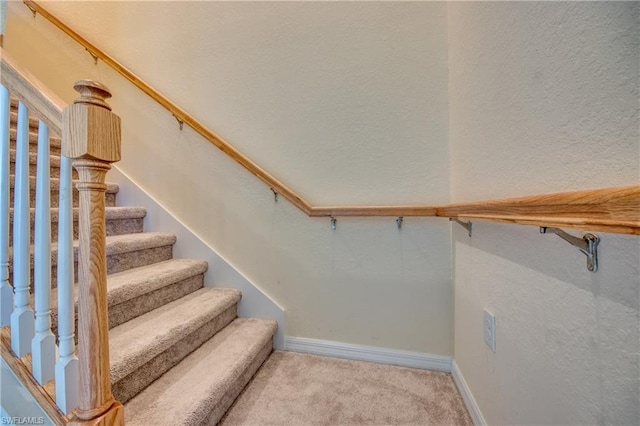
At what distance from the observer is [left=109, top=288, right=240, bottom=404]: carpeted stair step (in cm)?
97

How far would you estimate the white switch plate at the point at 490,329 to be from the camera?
0.94 m

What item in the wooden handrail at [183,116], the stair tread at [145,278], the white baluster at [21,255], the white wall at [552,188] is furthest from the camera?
the wooden handrail at [183,116]

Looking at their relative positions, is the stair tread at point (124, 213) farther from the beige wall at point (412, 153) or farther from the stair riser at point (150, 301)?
the stair riser at point (150, 301)

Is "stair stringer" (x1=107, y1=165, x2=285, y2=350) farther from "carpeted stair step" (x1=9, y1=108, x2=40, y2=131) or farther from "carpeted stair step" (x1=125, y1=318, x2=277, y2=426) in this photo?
"carpeted stair step" (x1=9, y1=108, x2=40, y2=131)

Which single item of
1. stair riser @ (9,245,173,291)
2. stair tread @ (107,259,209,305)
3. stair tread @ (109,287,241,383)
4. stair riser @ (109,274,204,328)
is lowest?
stair tread @ (109,287,241,383)

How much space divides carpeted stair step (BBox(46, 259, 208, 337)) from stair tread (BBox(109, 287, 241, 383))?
0.04 metres

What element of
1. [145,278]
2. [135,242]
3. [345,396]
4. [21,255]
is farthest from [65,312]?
[345,396]


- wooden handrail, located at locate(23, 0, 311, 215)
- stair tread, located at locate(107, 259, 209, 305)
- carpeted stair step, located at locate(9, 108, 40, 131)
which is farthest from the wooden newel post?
carpeted stair step, located at locate(9, 108, 40, 131)

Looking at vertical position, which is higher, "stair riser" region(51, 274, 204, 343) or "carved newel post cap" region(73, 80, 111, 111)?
"carved newel post cap" region(73, 80, 111, 111)

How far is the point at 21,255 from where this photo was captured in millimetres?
757

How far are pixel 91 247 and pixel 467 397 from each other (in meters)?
1.48

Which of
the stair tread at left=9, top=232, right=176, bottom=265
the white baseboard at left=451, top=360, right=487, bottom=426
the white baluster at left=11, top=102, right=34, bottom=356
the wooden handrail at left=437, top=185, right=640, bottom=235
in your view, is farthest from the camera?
the stair tread at left=9, top=232, right=176, bottom=265

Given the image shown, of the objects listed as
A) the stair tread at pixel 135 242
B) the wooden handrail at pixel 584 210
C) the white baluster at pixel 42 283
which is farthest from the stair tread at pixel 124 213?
the wooden handrail at pixel 584 210

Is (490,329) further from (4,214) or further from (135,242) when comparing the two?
(135,242)
